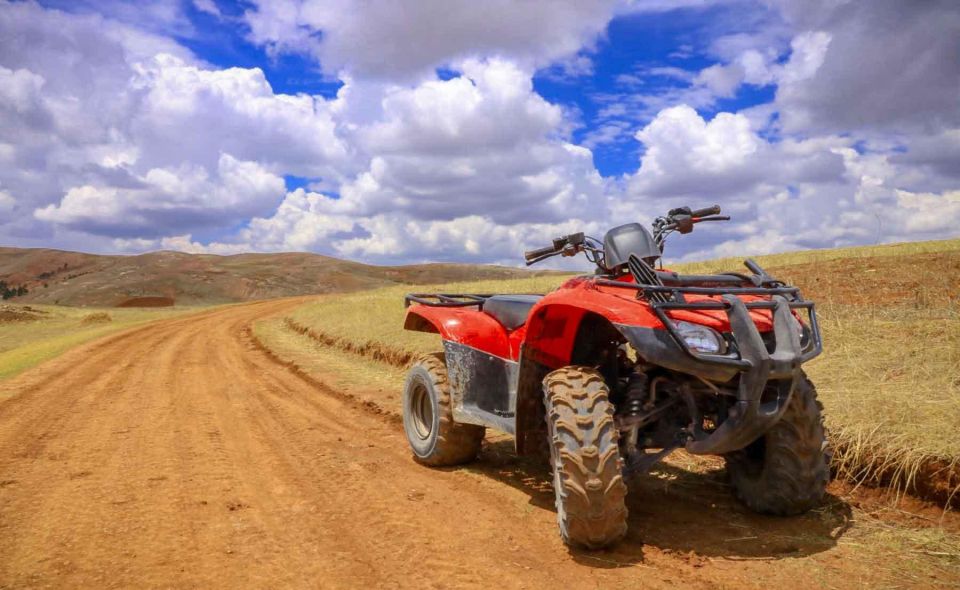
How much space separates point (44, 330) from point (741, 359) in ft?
90.2

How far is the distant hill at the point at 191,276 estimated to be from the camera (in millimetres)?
52531

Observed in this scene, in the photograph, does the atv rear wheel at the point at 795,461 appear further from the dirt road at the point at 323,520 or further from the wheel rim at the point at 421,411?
the wheel rim at the point at 421,411

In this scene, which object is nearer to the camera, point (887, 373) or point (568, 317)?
point (568, 317)

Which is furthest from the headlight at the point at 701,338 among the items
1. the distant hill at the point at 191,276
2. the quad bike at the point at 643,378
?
the distant hill at the point at 191,276


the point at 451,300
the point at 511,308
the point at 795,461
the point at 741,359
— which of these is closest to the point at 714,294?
the point at 741,359

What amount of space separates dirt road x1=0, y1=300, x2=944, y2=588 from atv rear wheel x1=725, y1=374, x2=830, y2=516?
0.14 m

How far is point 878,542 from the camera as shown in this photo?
12.7 feet

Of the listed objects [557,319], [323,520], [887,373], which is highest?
[557,319]

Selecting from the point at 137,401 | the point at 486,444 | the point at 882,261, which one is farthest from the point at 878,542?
the point at 882,261

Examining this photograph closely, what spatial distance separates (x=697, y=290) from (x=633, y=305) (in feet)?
1.16

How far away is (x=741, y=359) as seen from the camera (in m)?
3.46

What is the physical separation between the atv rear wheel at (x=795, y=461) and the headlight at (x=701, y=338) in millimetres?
762

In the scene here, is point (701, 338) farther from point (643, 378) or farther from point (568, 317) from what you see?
point (568, 317)

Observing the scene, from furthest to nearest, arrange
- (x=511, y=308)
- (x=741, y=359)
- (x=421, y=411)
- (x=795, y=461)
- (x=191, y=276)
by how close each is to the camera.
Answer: (x=191, y=276), (x=421, y=411), (x=511, y=308), (x=795, y=461), (x=741, y=359)
